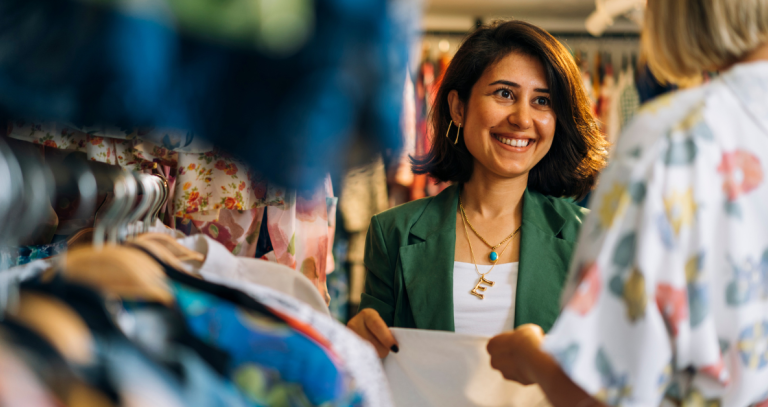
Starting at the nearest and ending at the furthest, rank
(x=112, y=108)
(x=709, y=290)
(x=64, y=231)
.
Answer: (x=112, y=108)
(x=709, y=290)
(x=64, y=231)

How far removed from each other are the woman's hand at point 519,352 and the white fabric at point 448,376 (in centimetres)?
19

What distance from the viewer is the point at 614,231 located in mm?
612

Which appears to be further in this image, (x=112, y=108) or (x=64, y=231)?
(x=64, y=231)

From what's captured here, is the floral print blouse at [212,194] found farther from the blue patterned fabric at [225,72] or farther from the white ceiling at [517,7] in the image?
the white ceiling at [517,7]

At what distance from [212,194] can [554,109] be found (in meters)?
0.88

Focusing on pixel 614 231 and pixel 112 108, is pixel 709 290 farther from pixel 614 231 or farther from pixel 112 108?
pixel 112 108

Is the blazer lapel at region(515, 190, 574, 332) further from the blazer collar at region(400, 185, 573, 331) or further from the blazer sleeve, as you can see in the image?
the blazer sleeve

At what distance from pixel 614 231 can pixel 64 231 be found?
120 cm

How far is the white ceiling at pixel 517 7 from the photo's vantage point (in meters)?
3.21

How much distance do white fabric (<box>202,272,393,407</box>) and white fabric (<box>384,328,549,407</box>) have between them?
1.27 ft

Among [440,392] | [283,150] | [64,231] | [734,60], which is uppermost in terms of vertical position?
[734,60]

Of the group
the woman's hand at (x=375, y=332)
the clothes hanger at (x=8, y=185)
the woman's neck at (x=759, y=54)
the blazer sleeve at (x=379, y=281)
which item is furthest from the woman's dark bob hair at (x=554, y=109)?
the clothes hanger at (x=8, y=185)

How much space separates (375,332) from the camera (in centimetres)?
110

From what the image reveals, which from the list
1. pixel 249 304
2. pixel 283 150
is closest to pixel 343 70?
pixel 283 150
